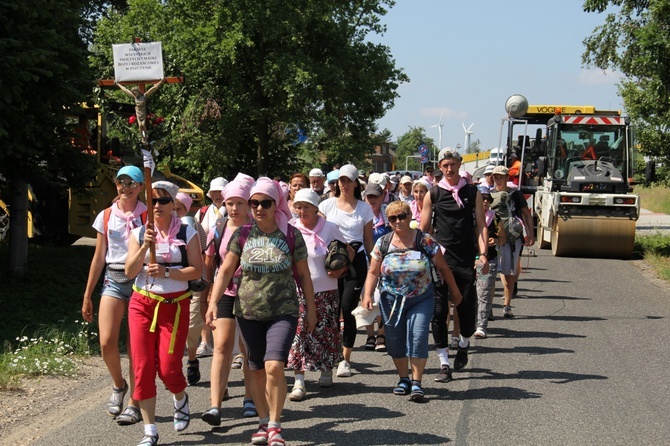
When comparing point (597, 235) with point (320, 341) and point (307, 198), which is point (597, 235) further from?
point (307, 198)

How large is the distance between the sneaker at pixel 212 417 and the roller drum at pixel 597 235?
15132mm

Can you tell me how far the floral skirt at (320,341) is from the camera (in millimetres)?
7738

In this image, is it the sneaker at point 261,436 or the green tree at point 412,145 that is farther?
the green tree at point 412,145

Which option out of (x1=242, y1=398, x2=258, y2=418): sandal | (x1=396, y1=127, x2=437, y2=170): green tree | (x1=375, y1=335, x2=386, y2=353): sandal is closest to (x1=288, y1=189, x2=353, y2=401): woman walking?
(x1=242, y1=398, x2=258, y2=418): sandal

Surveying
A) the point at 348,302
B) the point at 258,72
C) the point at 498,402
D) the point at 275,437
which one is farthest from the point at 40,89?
the point at 258,72

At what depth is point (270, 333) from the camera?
623 centimetres

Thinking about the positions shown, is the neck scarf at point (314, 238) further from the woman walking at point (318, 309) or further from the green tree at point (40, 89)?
the green tree at point (40, 89)

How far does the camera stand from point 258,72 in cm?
3553

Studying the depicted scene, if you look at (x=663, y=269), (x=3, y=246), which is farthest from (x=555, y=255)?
(x=3, y=246)

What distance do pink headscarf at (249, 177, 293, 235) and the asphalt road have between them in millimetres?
1442

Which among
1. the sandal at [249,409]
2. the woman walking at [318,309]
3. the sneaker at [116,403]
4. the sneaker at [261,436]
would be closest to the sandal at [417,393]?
the woman walking at [318,309]

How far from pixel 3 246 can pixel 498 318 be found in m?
9.51

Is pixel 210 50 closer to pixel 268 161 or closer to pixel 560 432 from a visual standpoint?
pixel 268 161

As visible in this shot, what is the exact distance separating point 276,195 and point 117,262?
1339 millimetres
